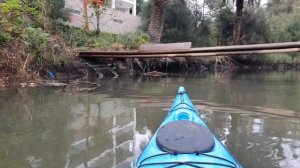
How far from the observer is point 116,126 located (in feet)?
20.8

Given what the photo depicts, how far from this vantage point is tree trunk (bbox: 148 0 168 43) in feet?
56.1

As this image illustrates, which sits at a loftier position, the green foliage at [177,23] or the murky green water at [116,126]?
the green foliage at [177,23]

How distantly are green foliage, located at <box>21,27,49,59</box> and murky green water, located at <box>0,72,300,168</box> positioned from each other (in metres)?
2.37

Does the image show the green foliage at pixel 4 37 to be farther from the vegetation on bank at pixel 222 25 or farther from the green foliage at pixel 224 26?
the green foliage at pixel 224 26

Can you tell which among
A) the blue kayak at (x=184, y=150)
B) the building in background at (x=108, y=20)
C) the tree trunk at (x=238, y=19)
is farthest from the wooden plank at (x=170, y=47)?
the tree trunk at (x=238, y=19)

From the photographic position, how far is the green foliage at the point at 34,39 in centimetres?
1214

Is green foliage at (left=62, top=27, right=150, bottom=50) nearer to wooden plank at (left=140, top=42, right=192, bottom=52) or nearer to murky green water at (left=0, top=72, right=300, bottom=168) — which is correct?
wooden plank at (left=140, top=42, right=192, bottom=52)

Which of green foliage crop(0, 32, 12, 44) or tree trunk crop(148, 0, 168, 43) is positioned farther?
tree trunk crop(148, 0, 168, 43)

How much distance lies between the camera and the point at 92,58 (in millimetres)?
15938

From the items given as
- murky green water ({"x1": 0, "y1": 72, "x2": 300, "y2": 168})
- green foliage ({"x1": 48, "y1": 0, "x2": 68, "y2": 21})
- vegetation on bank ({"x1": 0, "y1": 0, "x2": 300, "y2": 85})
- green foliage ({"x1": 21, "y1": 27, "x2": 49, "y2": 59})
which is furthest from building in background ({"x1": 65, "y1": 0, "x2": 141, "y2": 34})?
murky green water ({"x1": 0, "y1": 72, "x2": 300, "y2": 168})

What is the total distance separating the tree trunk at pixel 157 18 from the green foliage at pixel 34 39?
21.1 feet

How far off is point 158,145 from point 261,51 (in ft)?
23.9

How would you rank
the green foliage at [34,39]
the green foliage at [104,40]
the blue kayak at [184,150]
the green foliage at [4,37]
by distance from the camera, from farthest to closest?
the green foliage at [104,40], the green foliage at [34,39], the green foliage at [4,37], the blue kayak at [184,150]

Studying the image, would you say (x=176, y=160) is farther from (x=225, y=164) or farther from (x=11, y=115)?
(x=11, y=115)
